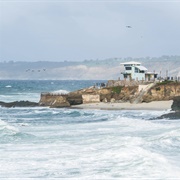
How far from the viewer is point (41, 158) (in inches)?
1109

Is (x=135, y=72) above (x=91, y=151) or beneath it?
above

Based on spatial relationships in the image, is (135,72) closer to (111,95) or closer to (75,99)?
(111,95)

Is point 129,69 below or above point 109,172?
above

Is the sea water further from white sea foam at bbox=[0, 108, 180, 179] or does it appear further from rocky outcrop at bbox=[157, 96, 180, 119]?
rocky outcrop at bbox=[157, 96, 180, 119]

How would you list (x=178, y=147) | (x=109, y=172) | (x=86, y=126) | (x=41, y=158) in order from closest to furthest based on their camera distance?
(x=109, y=172) → (x=41, y=158) → (x=178, y=147) → (x=86, y=126)

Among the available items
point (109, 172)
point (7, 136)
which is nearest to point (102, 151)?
point (109, 172)

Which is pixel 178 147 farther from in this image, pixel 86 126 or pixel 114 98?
pixel 114 98

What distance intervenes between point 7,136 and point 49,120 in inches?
631

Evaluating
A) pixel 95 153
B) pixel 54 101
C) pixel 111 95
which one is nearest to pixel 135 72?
pixel 111 95

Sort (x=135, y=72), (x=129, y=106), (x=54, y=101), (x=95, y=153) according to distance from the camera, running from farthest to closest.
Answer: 1. (x=135, y=72)
2. (x=54, y=101)
3. (x=129, y=106)
4. (x=95, y=153)

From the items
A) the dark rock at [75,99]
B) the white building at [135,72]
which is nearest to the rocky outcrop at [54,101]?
the dark rock at [75,99]

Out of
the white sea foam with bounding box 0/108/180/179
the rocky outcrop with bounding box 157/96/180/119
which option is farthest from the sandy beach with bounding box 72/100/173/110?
the white sea foam with bounding box 0/108/180/179

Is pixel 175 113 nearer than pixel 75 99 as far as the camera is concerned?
Yes

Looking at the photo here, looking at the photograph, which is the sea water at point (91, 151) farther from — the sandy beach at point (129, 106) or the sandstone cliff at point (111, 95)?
the sandstone cliff at point (111, 95)
